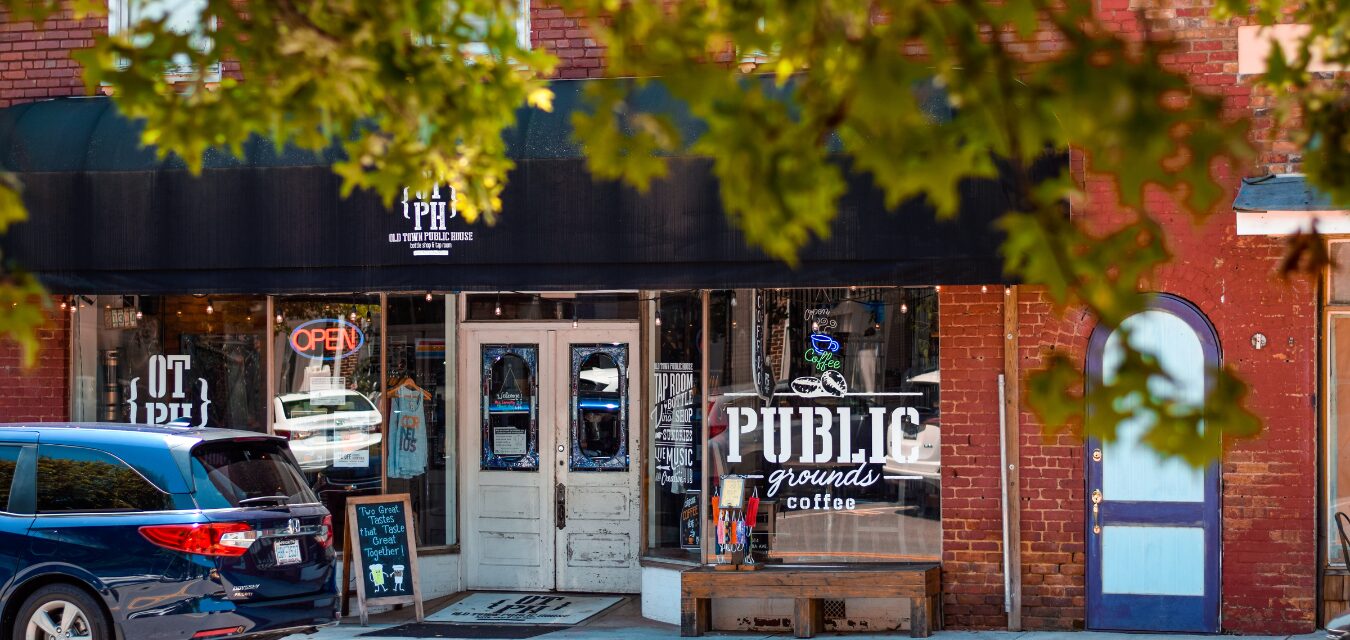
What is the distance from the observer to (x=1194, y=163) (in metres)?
3.71

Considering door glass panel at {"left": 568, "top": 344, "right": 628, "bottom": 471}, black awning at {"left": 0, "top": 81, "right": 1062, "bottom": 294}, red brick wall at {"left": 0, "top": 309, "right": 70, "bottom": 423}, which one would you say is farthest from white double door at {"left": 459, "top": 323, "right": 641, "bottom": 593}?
red brick wall at {"left": 0, "top": 309, "right": 70, "bottom": 423}

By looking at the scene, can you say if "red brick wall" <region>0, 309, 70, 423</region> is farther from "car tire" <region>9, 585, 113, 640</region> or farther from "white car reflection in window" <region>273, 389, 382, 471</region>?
"car tire" <region>9, 585, 113, 640</region>

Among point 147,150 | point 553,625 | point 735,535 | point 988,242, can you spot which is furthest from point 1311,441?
point 147,150

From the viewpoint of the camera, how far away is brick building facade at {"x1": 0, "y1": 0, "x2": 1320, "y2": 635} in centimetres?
1006

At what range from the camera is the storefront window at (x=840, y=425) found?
34.9 ft

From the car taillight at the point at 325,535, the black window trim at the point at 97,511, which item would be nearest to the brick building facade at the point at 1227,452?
the car taillight at the point at 325,535

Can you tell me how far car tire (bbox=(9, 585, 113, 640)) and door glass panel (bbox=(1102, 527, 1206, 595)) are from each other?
673cm

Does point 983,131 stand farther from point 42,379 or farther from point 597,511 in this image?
point 42,379

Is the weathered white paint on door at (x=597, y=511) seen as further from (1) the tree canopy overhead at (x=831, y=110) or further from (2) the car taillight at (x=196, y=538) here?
(1) the tree canopy overhead at (x=831, y=110)

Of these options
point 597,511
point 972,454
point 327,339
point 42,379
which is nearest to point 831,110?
point 972,454

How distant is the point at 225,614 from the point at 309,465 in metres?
3.12

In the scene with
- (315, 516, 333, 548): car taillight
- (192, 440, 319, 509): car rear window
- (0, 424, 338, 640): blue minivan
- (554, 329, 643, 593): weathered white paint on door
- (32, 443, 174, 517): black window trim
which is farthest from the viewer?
(554, 329, 643, 593): weathered white paint on door

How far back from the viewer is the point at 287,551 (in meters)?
9.02

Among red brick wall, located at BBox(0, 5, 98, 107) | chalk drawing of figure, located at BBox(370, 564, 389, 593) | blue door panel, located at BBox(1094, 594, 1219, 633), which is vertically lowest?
blue door panel, located at BBox(1094, 594, 1219, 633)
